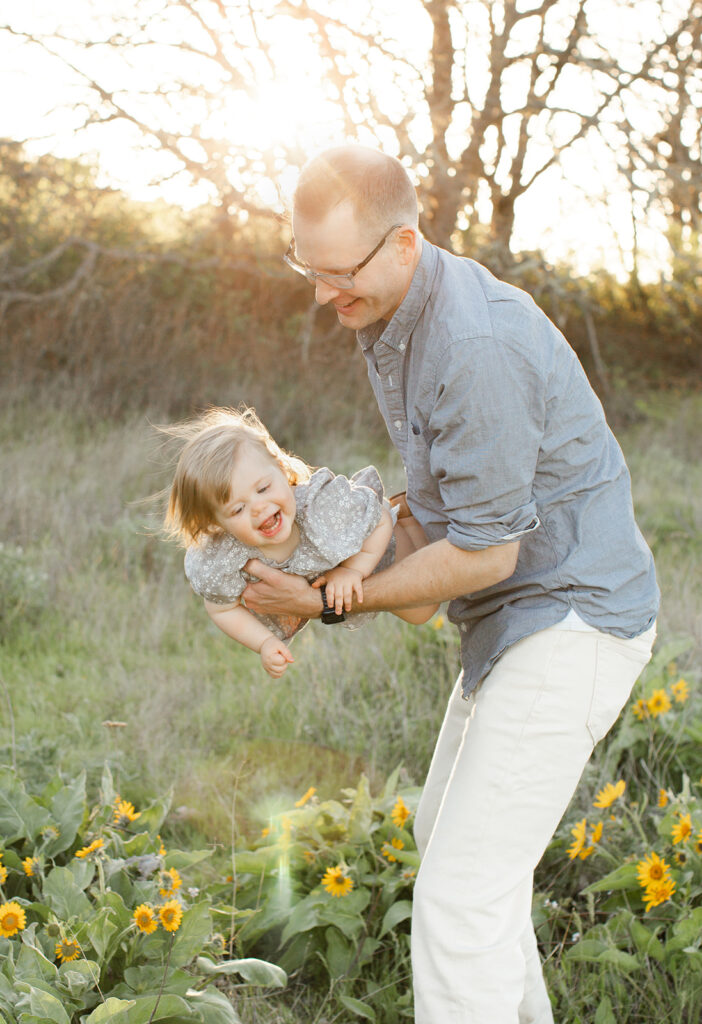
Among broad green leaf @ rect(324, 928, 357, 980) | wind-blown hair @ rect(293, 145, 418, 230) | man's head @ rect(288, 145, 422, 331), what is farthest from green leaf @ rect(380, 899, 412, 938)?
wind-blown hair @ rect(293, 145, 418, 230)

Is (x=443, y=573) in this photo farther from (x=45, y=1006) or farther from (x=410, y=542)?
(x=45, y=1006)

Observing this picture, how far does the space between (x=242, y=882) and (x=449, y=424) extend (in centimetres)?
168

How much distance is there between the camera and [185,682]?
4320 millimetres

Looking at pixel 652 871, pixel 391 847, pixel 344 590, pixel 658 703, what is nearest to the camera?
pixel 344 590

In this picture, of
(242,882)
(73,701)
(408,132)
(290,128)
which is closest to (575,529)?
(242,882)

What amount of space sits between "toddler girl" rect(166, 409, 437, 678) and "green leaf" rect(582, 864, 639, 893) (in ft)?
3.01

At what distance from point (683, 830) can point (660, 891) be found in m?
0.19

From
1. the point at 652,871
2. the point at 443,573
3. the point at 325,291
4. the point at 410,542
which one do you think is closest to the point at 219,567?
the point at 410,542

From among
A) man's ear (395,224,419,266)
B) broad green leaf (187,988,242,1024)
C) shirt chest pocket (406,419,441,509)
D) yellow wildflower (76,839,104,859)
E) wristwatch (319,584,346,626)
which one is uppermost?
man's ear (395,224,419,266)

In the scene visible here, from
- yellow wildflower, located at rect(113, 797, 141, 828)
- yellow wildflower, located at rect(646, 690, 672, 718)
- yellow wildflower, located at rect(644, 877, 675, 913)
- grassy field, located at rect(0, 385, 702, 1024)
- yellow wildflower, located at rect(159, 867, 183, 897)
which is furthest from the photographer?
grassy field, located at rect(0, 385, 702, 1024)

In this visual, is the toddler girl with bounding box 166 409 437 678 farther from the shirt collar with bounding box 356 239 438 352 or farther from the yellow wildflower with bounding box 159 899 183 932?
the yellow wildflower with bounding box 159 899 183 932

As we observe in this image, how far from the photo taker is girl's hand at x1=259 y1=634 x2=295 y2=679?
7.79 feet

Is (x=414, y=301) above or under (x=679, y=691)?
above

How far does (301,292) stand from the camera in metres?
11.8
